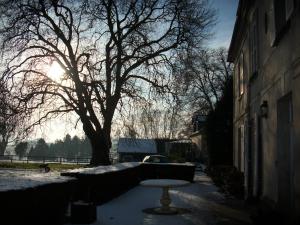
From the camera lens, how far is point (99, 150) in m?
Result: 33.2

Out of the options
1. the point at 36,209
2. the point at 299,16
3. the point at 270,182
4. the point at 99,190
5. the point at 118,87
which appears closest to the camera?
the point at 299,16

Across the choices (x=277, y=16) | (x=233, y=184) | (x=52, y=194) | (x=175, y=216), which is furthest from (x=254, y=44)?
(x=52, y=194)

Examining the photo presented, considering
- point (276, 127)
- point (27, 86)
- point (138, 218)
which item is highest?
point (27, 86)

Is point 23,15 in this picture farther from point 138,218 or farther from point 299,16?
point 299,16

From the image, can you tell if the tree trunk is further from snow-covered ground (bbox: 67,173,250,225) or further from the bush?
snow-covered ground (bbox: 67,173,250,225)

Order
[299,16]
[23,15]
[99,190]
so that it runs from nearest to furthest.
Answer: [299,16]
[99,190]
[23,15]

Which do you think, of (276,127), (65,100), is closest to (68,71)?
(65,100)

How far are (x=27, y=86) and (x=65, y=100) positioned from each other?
140 inches

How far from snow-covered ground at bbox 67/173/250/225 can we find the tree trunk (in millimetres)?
15329

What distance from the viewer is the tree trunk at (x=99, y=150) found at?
107 ft

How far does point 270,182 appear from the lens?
11117mm

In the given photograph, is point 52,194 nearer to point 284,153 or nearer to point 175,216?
point 175,216

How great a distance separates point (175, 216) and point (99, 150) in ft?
70.8

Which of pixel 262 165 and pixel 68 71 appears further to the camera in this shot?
pixel 68 71
